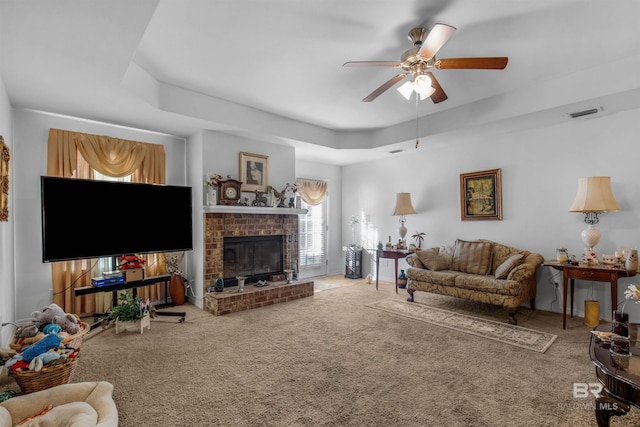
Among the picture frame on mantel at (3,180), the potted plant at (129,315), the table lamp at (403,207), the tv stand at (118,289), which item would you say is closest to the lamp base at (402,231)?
the table lamp at (403,207)

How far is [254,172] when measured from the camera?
4.95 m

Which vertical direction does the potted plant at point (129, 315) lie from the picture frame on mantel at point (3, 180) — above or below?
below

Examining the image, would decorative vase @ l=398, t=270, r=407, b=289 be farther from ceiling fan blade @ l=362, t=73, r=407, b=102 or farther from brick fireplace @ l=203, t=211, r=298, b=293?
ceiling fan blade @ l=362, t=73, r=407, b=102

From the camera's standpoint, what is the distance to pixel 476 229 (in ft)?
16.3

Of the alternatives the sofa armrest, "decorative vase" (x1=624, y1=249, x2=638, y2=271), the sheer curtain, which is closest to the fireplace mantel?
the sheer curtain

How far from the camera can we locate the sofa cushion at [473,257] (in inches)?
172

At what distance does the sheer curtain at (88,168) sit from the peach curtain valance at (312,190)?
2.73 metres

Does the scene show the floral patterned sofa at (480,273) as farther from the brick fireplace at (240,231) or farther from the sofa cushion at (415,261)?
the brick fireplace at (240,231)

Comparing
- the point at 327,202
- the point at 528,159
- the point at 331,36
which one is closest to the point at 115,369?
the point at 331,36

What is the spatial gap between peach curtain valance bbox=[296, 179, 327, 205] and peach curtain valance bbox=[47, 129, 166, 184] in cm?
263

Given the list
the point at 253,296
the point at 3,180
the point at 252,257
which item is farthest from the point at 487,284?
the point at 3,180

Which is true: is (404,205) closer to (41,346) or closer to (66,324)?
(66,324)

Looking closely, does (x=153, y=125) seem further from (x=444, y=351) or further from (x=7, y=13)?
(x=444, y=351)

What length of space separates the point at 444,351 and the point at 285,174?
3.67m
